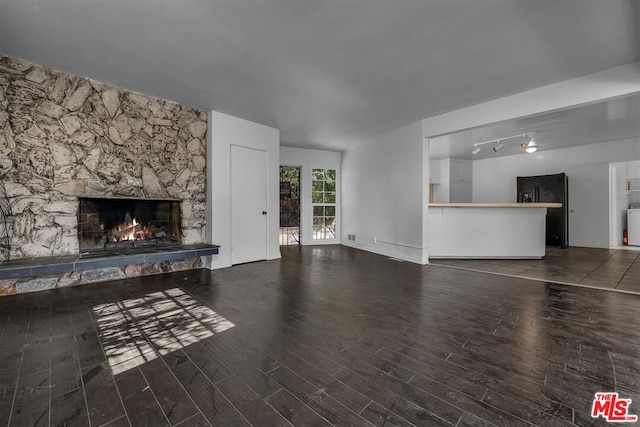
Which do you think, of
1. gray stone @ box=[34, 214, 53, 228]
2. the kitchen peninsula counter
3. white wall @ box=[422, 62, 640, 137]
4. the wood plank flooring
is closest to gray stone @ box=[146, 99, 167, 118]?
gray stone @ box=[34, 214, 53, 228]

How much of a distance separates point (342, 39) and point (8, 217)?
416 centimetres

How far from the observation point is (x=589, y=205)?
7250mm

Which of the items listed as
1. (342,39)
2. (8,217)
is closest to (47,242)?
(8,217)

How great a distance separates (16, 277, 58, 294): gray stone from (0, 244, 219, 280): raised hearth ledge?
0.92 ft

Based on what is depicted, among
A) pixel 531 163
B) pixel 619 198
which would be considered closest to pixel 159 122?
pixel 531 163

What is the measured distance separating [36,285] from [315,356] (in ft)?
11.9

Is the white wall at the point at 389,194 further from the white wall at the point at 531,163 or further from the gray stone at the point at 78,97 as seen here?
the gray stone at the point at 78,97

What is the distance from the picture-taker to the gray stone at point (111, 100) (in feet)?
12.7

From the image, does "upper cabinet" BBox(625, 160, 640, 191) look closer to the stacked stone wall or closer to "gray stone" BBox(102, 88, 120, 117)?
the stacked stone wall

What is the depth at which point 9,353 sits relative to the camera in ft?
6.37

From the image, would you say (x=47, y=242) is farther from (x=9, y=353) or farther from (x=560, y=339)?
(x=560, y=339)

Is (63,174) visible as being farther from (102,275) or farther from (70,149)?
(102,275)

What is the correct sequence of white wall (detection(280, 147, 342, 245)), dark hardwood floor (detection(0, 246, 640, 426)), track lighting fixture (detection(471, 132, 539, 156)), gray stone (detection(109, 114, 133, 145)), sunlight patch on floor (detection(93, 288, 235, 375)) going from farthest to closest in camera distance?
white wall (detection(280, 147, 342, 245))
track lighting fixture (detection(471, 132, 539, 156))
gray stone (detection(109, 114, 133, 145))
sunlight patch on floor (detection(93, 288, 235, 375))
dark hardwood floor (detection(0, 246, 640, 426))

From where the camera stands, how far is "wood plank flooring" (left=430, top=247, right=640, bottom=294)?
153 inches
